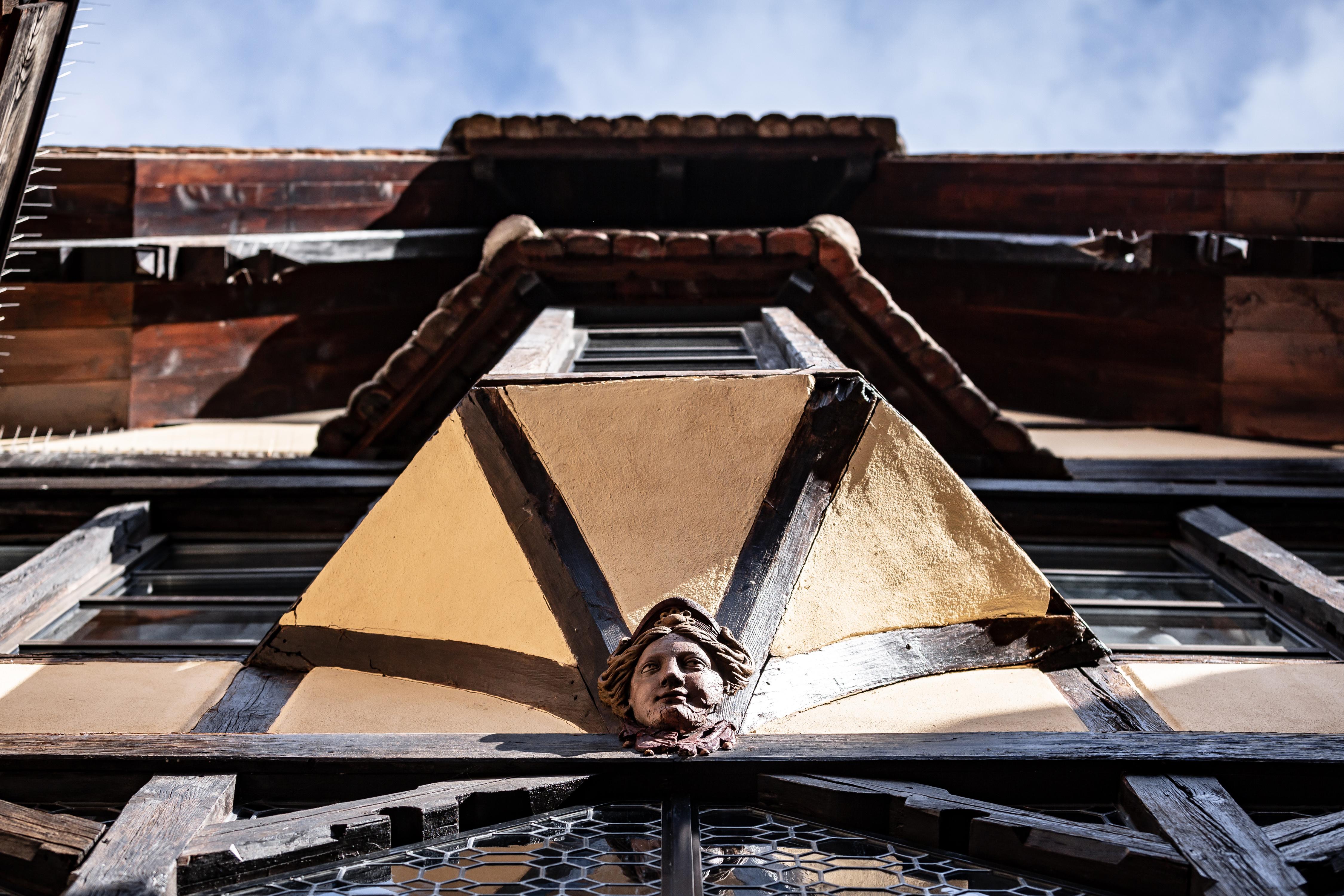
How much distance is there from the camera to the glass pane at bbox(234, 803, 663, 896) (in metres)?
1.93

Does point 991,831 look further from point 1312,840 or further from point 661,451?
point 661,451

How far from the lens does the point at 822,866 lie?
6.54 ft

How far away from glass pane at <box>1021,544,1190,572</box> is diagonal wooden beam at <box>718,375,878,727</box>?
5.24 feet

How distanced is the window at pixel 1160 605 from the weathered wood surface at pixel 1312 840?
3.37ft

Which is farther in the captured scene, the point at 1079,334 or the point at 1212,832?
the point at 1079,334

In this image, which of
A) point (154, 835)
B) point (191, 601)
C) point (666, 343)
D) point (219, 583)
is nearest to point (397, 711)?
point (154, 835)

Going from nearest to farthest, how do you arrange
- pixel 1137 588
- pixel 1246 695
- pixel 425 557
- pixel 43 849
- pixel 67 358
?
1. pixel 43 849
2. pixel 1246 695
3. pixel 425 557
4. pixel 1137 588
5. pixel 67 358

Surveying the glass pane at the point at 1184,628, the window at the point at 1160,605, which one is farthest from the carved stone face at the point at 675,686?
the glass pane at the point at 1184,628

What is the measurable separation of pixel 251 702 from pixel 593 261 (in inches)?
106

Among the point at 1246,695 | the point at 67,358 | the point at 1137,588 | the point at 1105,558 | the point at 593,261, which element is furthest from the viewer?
the point at 67,358

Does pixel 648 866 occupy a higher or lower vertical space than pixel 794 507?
lower

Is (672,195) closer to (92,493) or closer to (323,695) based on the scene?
(92,493)

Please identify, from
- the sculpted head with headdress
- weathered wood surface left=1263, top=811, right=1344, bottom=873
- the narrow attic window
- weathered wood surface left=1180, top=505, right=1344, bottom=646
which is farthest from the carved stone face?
weathered wood surface left=1180, top=505, right=1344, bottom=646

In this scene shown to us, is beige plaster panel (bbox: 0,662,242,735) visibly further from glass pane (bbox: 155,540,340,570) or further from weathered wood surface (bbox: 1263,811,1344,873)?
weathered wood surface (bbox: 1263,811,1344,873)
